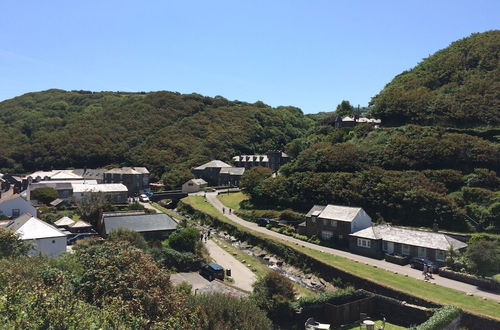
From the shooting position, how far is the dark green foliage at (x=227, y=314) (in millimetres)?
18859

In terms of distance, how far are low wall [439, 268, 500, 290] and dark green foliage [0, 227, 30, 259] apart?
1303 inches

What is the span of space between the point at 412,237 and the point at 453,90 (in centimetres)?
4606

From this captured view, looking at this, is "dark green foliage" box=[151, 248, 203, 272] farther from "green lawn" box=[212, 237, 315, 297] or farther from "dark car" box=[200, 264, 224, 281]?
"green lawn" box=[212, 237, 315, 297]

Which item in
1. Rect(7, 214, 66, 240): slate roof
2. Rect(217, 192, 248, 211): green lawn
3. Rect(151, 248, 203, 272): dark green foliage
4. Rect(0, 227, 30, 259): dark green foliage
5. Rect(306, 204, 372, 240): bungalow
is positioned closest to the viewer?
Rect(0, 227, 30, 259): dark green foliage

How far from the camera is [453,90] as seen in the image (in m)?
73.2

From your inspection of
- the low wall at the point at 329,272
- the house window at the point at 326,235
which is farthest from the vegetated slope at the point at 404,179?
the low wall at the point at 329,272

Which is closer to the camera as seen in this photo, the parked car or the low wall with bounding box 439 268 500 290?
the low wall with bounding box 439 268 500 290

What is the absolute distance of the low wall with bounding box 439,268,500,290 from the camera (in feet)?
96.5

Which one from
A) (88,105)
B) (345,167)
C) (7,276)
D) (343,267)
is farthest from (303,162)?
(88,105)

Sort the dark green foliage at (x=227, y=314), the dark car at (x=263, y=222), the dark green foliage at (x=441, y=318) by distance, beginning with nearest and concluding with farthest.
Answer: the dark green foliage at (x=227, y=314)
the dark green foliage at (x=441, y=318)
the dark car at (x=263, y=222)

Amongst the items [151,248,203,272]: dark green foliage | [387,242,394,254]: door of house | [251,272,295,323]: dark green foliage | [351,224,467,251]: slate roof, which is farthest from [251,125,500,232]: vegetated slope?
[251,272,295,323]: dark green foliage

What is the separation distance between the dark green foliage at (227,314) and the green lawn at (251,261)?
46.1 feet

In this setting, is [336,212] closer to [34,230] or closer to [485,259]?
[485,259]

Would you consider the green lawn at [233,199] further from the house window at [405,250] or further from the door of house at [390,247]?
Answer: the house window at [405,250]
